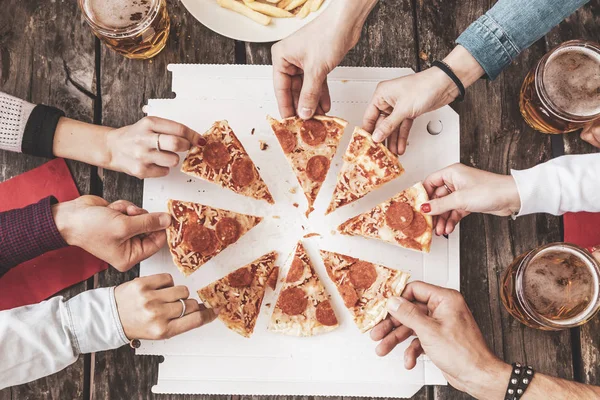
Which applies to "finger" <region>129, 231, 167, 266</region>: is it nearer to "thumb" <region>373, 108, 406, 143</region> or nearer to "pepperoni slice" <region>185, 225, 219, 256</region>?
"pepperoni slice" <region>185, 225, 219, 256</region>

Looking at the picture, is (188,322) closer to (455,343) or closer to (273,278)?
(273,278)

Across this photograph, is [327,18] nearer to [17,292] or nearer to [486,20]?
[486,20]

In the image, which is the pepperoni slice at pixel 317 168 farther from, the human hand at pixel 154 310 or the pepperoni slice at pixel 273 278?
the human hand at pixel 154 310

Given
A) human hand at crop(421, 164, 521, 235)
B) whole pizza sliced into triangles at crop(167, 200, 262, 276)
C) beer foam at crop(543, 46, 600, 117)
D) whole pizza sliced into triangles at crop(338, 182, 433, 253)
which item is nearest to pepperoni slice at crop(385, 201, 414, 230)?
whole pizza sliced into triangles at crop(338, 182, 433, 253)

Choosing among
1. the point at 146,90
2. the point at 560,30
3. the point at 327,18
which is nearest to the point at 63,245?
the point at 146,90

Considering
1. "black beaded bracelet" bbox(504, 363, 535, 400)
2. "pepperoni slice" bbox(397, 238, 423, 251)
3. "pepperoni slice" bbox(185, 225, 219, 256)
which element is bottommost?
"black beaded bracelet" bbox(504, 363, 535, 400)
